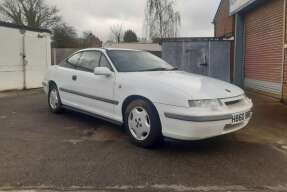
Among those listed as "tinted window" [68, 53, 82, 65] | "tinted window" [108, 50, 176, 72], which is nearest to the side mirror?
"tinted window" [108, 50, 176, 72]

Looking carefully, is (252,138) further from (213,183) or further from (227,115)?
(213,183)

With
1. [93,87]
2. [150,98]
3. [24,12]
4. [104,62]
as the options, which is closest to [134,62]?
[104,62]

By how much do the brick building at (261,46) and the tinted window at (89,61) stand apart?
5896 millimetres

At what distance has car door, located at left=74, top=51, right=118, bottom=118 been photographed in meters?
5.52

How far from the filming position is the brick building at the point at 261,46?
32.7 ft

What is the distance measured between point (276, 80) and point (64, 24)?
33.5 meters

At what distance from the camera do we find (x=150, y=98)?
185 inches

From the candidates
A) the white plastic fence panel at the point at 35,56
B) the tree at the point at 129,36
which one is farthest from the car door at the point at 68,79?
the tree at the point at 129,36

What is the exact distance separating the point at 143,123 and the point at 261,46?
327 inches

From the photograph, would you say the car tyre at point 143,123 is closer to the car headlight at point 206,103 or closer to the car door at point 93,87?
the car door at point 93,87

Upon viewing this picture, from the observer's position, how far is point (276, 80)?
10352mm

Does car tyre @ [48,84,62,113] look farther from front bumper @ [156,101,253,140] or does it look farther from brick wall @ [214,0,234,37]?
brick wall @ [214,0,234,37]

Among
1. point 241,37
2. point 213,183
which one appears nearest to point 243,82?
point 241,37

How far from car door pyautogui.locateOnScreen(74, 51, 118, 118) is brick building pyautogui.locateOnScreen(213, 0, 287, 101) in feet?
19.4
